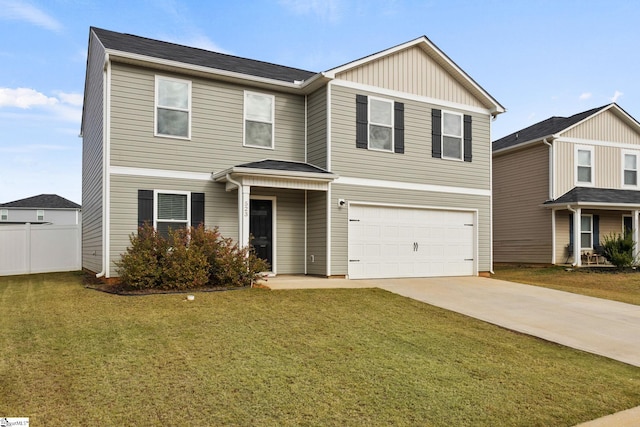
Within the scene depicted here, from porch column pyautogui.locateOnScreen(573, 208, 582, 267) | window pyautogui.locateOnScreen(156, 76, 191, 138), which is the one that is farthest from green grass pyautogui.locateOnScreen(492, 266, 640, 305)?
window pyautogui.locateOnScreen(156, 76, 191, 138)

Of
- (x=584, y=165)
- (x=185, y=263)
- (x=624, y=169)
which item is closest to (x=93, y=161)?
(x=185, y=263)

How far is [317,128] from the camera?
14.4m

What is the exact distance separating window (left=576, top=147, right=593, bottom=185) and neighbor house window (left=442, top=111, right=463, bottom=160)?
7753 millimetres

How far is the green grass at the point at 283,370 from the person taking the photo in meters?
4.54

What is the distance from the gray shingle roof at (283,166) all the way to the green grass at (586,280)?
749 cm

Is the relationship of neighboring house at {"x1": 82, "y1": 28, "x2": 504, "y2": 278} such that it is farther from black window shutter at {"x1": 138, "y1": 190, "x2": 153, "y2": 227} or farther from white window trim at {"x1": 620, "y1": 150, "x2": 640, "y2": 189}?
white window trim at {"x1": 620, "y1": 150, "x2": 640, "y2": 189}

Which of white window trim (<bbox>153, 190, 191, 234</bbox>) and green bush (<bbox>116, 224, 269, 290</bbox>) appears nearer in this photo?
green bush (<bbox>116, 224, 269, 290</bbox>)

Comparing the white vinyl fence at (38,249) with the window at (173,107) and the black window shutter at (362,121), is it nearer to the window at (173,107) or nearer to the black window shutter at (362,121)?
the window at (173,107)

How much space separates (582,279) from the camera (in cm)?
1677

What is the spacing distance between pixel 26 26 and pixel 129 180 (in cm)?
635

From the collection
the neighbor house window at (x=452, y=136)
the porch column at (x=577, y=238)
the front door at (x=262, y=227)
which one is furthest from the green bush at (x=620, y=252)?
the front door at (x=262, y=227)

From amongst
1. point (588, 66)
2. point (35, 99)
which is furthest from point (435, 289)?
point (35, 99)

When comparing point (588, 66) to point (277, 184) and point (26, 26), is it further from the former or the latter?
point (26, 26)

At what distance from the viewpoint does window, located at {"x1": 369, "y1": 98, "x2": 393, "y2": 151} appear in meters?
14.7
